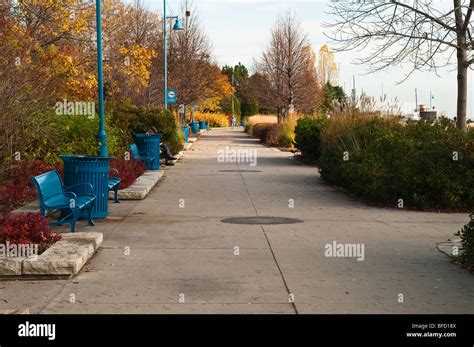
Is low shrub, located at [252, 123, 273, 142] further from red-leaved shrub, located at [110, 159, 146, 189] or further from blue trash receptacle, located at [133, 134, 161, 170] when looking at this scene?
red-leaved shrub, located at [110, 159, 146, 189]

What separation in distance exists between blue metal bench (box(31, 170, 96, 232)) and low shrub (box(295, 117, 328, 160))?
49.8 feet

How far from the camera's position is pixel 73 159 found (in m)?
11.8

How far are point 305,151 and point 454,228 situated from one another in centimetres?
Answer: 1564

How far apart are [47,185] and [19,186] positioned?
132 inches

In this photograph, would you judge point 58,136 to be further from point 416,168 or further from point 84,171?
point 416,168

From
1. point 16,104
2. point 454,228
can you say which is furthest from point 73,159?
point 454,228

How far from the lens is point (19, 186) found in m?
14.0

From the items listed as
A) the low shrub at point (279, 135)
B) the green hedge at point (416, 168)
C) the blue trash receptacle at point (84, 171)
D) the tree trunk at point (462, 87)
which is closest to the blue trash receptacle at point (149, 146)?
the green hedge at point (416, 168)

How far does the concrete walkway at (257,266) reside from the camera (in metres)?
6.87

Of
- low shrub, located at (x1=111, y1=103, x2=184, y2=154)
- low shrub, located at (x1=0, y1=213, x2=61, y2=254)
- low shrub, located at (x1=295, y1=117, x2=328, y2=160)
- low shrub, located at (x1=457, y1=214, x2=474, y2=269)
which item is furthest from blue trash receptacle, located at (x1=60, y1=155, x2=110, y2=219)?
low shrub, located at (x1=295, y1=117, x2=328, y2=160)

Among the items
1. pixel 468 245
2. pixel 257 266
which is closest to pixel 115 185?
pixel 257 266

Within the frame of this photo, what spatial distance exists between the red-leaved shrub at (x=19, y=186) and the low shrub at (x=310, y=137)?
12.3 metres

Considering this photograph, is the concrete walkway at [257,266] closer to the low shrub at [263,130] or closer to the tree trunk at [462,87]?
the tree trunk at [462,87]
